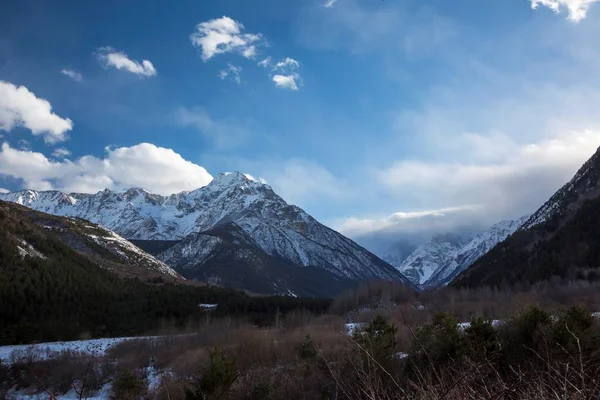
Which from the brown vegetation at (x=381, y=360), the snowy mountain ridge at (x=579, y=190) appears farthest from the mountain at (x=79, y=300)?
the snowy mountain ridge at (x=579, y=190)

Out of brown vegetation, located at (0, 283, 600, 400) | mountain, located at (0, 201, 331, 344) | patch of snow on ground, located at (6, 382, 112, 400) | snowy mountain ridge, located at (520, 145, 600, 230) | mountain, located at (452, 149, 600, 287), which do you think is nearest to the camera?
brown vegetation, located at (0, 283, 600, 400)

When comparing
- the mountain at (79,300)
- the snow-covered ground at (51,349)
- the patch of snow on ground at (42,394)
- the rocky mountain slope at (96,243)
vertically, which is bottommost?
the patch of snow on ground at (42,394)

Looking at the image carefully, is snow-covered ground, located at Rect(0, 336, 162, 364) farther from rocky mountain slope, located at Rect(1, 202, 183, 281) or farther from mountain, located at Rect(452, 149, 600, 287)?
rocky mountain slope, located at Rect(1, 202, 183, 281)

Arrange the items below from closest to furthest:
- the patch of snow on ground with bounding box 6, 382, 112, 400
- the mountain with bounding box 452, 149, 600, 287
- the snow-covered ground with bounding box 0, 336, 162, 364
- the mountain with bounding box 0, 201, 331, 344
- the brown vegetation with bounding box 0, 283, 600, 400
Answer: the brown vegetation with bounding box 0, 283, 600, 400
the patch of snow on ground with bounding box 6, 382, 112, 400
the snow-covered ground with bounding box 0, 336, 162, 364
the mountain with bounding box 0, 201, 331, 344
the mountain with bounding box 452, 149, 600, 287

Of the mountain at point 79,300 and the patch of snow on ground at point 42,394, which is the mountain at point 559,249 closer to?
the mountain at point 79,300

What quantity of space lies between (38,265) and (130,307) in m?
18.0

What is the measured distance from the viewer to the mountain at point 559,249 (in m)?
83.4

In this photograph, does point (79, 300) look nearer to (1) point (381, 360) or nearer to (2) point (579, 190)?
(1) point (381, 360)

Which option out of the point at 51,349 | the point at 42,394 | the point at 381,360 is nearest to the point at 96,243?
the point at 51,349

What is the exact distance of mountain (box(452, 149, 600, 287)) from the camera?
83.4m

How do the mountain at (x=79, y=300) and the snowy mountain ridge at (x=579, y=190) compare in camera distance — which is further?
the snowy mountain ridge at (x=579, y=190)

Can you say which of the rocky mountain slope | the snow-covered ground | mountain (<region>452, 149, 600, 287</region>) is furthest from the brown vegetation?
the rocky mountain slope

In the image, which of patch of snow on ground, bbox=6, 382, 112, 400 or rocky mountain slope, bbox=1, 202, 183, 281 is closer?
patch of snow on ground, bbox=6, 382, 112, 400

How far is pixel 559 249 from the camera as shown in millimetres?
92625
